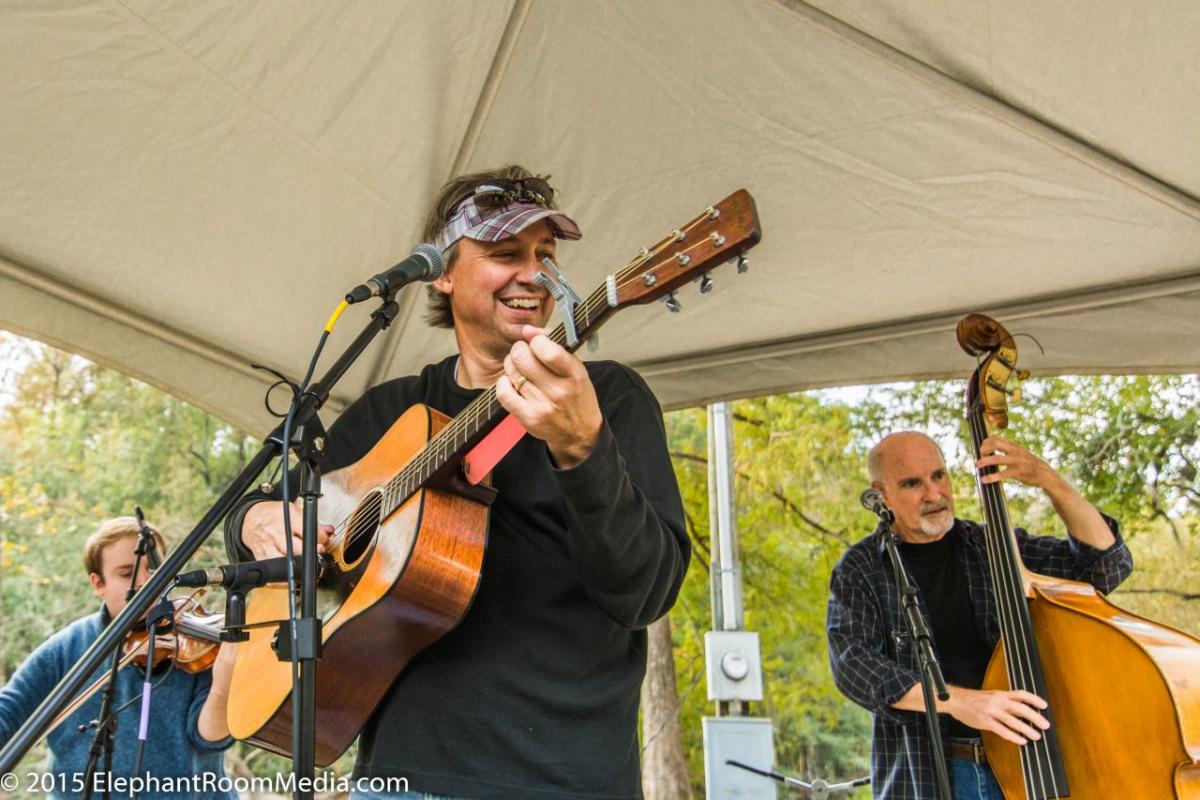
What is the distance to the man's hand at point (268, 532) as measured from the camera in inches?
84.4

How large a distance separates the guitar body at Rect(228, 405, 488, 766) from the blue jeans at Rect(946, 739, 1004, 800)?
1845 millimetres

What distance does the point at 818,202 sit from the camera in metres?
2.98

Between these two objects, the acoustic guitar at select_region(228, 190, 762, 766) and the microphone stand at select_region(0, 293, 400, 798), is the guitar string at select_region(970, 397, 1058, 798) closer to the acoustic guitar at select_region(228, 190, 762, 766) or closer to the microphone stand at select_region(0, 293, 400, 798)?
the acoustic guitar at select_region(228, 190, 762, 766)

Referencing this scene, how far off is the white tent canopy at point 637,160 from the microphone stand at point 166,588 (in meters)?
1.15

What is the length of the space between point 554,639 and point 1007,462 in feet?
5.18

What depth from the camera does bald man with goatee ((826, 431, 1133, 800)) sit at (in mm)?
3004

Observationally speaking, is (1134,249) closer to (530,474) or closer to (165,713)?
(530,474)

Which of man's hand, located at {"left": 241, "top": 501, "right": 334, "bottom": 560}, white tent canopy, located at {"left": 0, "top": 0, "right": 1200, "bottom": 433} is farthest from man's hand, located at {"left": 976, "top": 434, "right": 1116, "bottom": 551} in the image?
man's hand, located at {"left": 241, "top": 501, "right": 334, "bottom": 560}

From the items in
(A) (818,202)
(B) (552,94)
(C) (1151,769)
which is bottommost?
(C) (1151,769)

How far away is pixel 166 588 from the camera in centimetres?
179

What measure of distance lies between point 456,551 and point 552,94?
5.20ft

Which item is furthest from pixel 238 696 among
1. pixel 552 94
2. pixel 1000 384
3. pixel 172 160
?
pixel 1000 384

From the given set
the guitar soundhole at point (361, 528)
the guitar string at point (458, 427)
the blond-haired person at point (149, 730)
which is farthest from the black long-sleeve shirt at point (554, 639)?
the blond-haired person at point (149, 730)

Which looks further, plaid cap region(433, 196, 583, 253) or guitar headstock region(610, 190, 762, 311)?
plaid cap region(433, 196, 583, 253)
